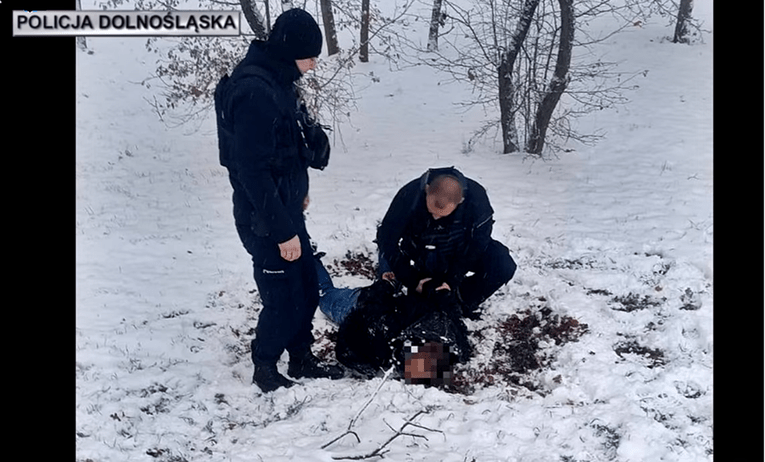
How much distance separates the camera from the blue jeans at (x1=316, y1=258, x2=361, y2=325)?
4.65 metres

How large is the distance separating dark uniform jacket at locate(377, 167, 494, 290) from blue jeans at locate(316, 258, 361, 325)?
1.68 feet

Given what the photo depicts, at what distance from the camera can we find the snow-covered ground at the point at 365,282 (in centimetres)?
342

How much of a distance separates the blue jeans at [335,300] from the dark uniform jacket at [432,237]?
51cm

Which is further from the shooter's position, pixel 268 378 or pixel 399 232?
pixel 399 232

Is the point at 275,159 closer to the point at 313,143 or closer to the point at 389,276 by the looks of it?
the point at 313,143

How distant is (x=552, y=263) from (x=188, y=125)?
24.7 feet

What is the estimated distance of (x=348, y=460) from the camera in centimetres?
321

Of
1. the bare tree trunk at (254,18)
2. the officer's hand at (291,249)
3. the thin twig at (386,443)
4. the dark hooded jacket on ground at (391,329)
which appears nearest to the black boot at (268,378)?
the dark hooded jacket on ground at (391,329)

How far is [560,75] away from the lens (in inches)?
336

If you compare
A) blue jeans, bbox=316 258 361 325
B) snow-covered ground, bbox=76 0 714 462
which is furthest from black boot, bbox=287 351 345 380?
blue jeans, bbox=316 258 361 325

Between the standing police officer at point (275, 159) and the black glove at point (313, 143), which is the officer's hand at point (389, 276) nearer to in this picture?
the standing police officer at point (275, 159)

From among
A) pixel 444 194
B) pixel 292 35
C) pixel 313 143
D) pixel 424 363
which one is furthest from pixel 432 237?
pixel 292 35

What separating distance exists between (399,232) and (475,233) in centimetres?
51

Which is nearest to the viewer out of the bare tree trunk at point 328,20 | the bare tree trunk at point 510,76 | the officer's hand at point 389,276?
the officer's hand at point 389,276
